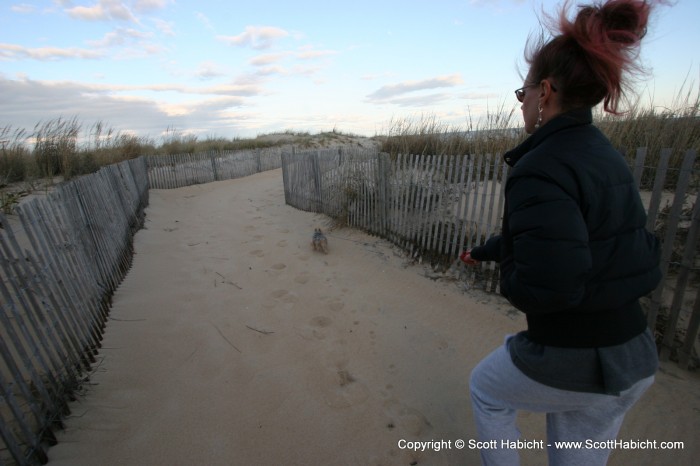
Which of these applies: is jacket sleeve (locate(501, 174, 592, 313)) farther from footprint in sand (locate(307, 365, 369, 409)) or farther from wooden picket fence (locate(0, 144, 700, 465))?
wooden picket fence (locate(0, 144, 700, 465))

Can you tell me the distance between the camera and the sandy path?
2369mm

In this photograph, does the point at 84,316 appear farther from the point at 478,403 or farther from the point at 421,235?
the point at 421,235

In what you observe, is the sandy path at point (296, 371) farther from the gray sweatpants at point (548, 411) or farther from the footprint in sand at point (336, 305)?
the gray sweatpants at point (548, 411)

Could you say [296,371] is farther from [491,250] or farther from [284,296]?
[491,250]

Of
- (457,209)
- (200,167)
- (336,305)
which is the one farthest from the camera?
(200,167)

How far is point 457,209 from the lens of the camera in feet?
15.2

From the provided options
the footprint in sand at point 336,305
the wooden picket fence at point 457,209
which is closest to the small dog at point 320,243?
the wooden picket fence at point 457,209

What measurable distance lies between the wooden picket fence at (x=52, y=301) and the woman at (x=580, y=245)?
2518mm

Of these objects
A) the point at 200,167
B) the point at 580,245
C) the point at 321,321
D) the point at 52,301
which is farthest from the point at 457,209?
the point at 200,167

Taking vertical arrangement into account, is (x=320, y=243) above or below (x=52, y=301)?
below

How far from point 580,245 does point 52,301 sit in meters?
3.33

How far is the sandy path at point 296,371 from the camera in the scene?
2.37m

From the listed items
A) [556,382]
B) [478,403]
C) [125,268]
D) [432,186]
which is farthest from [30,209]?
[432,186]

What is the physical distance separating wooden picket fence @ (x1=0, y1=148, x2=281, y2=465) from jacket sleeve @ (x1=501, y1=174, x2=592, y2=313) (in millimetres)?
2508
